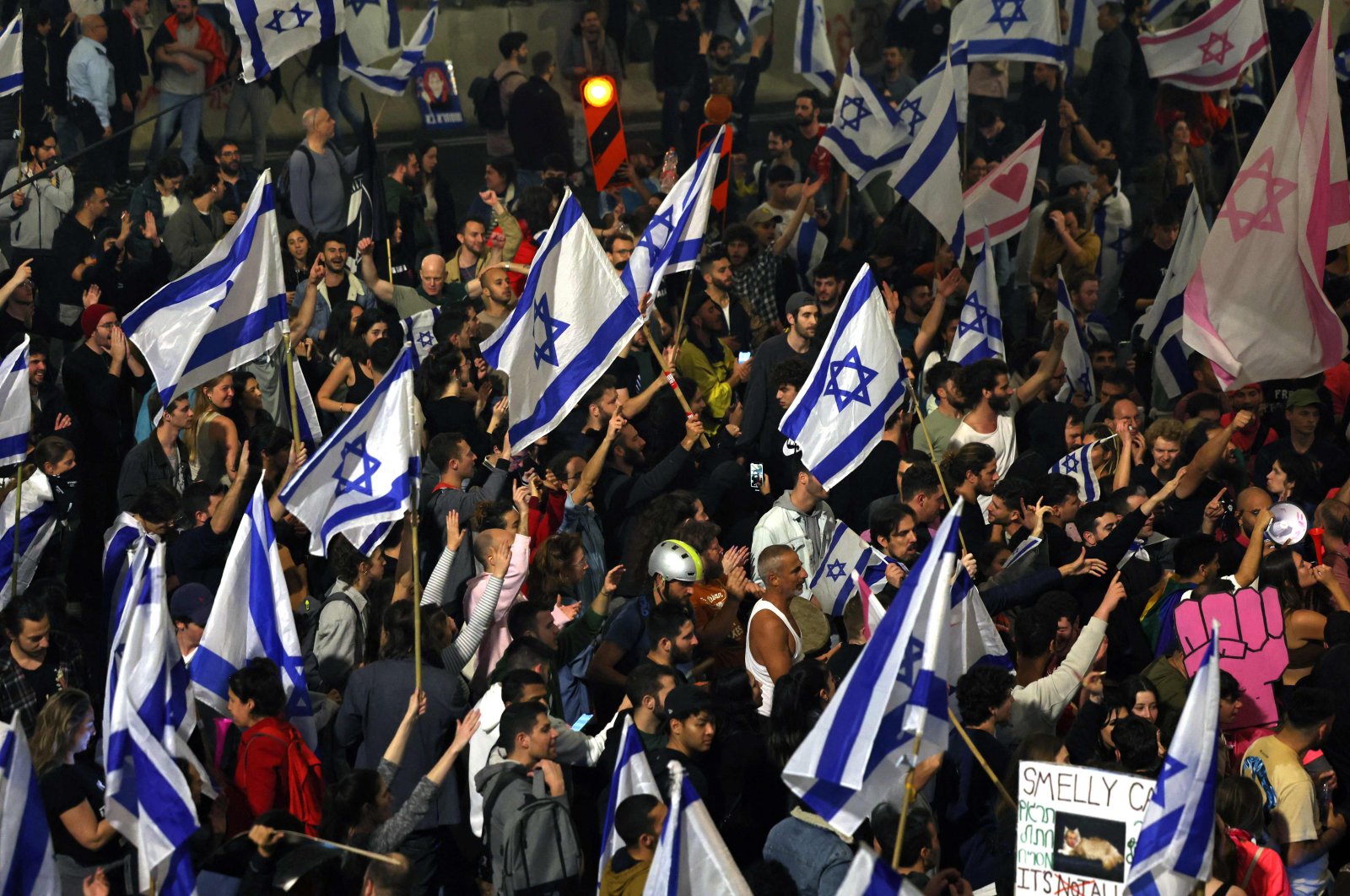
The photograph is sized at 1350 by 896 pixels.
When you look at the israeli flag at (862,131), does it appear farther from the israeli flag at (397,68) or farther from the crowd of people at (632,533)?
the israeli flag at (397,68)

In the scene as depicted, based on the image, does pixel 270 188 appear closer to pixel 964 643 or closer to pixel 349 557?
pixel 349 557

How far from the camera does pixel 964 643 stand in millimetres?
9711

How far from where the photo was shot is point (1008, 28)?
18.3 m

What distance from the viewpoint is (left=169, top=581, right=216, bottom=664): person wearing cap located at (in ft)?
31.6

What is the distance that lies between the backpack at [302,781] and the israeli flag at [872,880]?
273cm

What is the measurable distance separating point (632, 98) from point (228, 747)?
56.4ft

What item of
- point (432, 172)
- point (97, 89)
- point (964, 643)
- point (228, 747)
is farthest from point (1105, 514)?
point (97, 89)

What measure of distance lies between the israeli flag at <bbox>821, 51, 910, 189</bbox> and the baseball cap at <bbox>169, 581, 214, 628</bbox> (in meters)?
8.34

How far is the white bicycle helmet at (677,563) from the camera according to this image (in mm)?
10484


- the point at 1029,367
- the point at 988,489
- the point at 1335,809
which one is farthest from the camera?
the point at 1029,367

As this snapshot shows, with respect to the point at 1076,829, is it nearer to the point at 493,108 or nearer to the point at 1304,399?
the point at 1304,399

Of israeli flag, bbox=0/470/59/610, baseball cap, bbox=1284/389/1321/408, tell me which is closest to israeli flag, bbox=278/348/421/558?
israeli flag, bbox=0/470/59/610

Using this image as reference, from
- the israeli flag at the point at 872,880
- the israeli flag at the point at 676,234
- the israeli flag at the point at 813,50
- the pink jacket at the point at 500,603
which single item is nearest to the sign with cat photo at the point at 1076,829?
Result: the israeli flag at the point at 872,880

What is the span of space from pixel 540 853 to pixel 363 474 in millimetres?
2723
